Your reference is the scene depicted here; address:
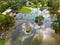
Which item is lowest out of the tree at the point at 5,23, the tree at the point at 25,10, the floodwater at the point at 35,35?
the floodwater at the point at 35,35

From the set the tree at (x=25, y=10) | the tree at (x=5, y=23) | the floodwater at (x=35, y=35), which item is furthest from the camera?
the tree at (x=25, y=10)

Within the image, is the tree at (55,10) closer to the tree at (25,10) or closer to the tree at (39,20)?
the tree at (39,20)

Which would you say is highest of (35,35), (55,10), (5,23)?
(55,10)

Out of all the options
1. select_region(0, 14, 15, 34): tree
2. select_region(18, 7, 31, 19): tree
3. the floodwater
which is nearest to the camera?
the floodwater

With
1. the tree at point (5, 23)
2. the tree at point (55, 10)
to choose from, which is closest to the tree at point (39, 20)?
the tree at point (55, 10)

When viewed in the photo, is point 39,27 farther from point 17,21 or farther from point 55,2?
point 55,2

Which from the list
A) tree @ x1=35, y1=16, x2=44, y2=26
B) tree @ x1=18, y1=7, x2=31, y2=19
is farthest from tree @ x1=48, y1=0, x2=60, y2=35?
tree @ x1=18, y1=7, x2=31, y2=19

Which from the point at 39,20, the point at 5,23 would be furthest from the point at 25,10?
the point at 5,23

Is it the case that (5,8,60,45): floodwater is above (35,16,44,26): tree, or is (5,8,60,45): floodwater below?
below

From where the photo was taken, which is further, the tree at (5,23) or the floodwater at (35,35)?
the tree at (5,23)

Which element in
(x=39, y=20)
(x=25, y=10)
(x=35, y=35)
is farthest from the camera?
(x=25, y=10)

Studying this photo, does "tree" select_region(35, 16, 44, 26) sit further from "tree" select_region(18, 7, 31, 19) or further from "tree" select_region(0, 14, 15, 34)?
"tree" select_region(0, 14, 15, 34)

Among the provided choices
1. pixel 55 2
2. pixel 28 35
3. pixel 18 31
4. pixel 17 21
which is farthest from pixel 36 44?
pixel 55 2

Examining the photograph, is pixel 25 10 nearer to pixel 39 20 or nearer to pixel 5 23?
pixel 39 20
